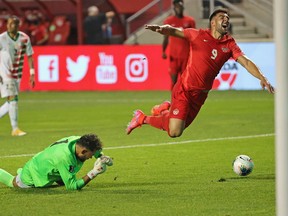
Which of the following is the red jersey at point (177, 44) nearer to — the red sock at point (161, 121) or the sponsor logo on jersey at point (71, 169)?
the red sock at point (161, 121)

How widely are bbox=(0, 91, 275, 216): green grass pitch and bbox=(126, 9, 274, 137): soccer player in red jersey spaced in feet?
2.21

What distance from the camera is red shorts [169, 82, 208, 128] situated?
507 inches

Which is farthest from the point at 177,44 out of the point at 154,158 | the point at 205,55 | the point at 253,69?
the point at 253,69

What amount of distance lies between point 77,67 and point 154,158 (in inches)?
604

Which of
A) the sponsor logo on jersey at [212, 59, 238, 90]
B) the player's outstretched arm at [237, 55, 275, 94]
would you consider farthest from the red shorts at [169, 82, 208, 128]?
the sponsor logo on jersey at [212, 59, 238, 90]

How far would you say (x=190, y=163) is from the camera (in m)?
13.7

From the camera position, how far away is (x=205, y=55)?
1254 centimetres

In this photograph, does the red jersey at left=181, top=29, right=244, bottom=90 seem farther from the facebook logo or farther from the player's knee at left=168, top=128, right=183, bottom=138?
the facebook logo

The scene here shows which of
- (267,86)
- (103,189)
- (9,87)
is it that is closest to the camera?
(267,86)

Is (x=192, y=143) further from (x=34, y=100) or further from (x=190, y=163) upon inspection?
(x=34, y=100)

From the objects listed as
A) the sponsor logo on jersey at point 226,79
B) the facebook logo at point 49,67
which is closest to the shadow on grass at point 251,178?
the sponsor logo on jersey at point 226,79

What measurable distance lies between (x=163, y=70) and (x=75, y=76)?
9.04ft

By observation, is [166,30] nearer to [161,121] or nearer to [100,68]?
[161,121]

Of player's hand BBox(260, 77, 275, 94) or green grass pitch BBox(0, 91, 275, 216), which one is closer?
green grass pitch BBox(0, 91, 275, 216)
